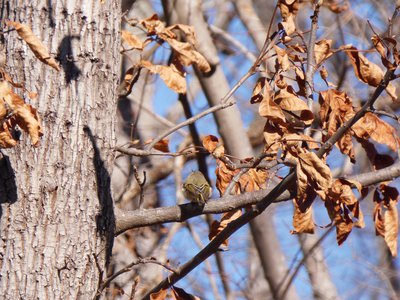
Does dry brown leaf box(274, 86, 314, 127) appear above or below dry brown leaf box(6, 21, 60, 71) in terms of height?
below

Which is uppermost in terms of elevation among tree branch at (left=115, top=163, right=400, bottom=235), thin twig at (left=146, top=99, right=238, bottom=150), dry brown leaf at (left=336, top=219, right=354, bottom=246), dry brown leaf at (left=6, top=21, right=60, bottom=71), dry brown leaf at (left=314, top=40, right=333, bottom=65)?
dry brown leaf at (left=314, top=40, right=333, bottom=65)

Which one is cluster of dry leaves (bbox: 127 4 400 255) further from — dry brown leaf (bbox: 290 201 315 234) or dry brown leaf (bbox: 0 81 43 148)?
dry brown leaf (bbox: 0 81 43 148)

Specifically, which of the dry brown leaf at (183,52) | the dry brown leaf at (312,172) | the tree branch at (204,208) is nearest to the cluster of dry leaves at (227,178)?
the tree branch at (204,208)

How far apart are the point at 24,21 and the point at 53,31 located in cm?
11

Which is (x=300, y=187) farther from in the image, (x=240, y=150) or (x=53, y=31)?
(x=240, y=150)

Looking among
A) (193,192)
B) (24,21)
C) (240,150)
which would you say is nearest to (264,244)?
(240,150)

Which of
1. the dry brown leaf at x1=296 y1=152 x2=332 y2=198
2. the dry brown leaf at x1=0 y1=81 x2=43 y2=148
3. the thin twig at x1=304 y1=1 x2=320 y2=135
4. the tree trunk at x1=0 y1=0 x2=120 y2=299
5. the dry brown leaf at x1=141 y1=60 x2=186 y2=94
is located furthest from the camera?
the dry brown leaf at x1=141 y1=60 x2=186 y2=94

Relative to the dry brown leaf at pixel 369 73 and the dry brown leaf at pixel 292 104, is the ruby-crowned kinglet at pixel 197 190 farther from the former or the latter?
the dry brown leaf at pixel 369 73

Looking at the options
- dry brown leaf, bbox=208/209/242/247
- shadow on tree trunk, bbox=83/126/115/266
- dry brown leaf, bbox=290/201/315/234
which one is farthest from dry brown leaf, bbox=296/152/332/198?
shadow on tree trunk, bbox=83/126/115/266

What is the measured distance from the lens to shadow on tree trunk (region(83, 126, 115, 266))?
2682 millimetres

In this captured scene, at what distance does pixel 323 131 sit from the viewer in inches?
107

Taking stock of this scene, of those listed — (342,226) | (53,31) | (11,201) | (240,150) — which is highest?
(240,150)

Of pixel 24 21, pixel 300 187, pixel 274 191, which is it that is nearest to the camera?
pixel 300 187

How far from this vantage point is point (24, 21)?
271 cm
